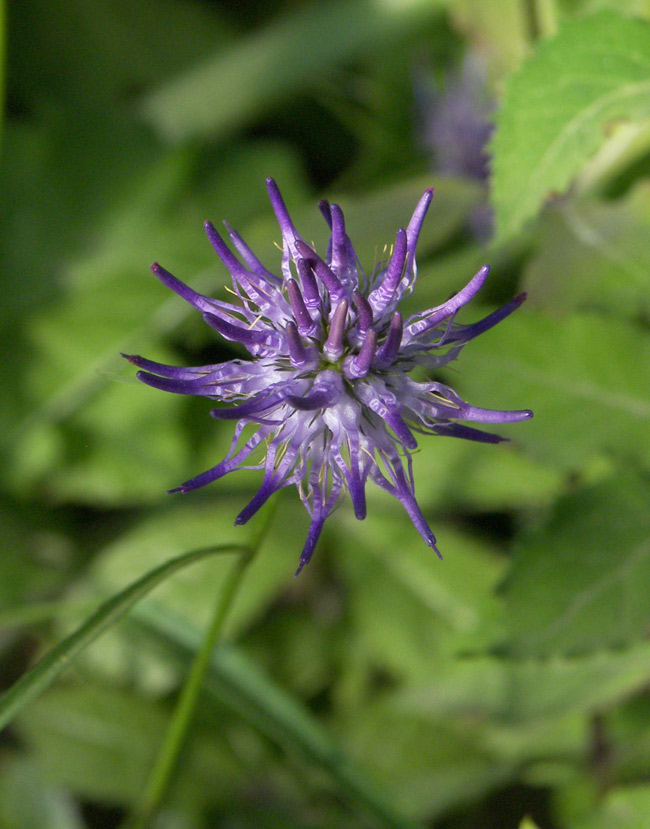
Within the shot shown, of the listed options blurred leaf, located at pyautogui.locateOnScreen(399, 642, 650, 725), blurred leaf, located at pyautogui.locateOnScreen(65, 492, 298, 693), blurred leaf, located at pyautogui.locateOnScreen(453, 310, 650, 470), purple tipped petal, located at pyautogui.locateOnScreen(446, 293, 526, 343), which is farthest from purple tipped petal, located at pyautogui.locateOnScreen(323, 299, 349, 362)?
blurred leaf, located at pyautogui.locateOnScreen(65, 492, 298, 693)

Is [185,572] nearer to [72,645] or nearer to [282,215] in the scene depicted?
[72,645]

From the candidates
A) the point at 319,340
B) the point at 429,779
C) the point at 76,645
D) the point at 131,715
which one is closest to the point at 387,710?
the point at 429,779

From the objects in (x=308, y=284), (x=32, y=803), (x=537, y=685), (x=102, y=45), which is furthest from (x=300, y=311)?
(x=102, y=45)

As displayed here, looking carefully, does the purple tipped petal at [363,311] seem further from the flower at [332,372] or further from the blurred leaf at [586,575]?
the blurred leaf at [586,575]

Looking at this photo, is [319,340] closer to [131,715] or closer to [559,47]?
[559,47]

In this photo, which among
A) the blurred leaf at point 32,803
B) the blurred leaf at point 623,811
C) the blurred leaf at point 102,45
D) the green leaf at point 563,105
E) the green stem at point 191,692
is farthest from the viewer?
the blurred leaf at point 102,45

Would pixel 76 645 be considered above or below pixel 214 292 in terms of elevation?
below

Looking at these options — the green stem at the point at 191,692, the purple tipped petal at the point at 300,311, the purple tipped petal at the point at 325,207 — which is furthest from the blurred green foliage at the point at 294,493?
the purple tipped petal at the point at 300,311
